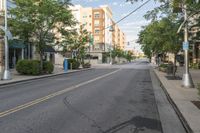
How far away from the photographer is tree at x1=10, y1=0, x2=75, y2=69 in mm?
32500

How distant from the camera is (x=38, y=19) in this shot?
108 feet

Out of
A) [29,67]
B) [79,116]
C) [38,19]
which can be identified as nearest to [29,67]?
[29,67]

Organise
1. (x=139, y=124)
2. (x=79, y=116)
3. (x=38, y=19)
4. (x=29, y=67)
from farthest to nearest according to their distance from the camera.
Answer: (x=38, y=19), (x=29, y=67), (x=79, y=116), (x=139, y=124)

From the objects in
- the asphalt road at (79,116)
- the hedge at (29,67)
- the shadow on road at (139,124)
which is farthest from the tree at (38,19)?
the shadow on road at (139,124)

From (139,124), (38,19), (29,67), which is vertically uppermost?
(38,19)

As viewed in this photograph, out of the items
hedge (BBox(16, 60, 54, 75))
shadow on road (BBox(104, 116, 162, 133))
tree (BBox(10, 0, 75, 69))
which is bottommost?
shadow on road (BBox(104, 116, 162, 133))

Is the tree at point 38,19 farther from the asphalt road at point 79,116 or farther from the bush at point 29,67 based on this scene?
the asphalt road at point 79,116

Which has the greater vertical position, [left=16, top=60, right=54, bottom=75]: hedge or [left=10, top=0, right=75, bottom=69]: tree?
[left=10, top=0, right=75, bottom=69]: tree

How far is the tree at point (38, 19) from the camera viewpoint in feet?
107

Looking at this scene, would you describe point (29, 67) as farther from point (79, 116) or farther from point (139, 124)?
point (139, 124)

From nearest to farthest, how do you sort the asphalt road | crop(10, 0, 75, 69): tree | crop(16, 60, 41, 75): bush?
1. the asphalt road
2. crop(16, 60, 41, 75): bush
3. crop(10, 0, 75, 69): tree

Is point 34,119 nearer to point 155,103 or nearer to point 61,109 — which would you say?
point 61,109

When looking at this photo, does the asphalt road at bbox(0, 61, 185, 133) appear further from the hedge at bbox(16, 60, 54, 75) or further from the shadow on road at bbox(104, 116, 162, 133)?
the hedge at bbox(16, 60, 54, 75)

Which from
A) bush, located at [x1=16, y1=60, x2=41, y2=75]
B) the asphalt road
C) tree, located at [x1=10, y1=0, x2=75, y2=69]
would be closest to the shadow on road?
the asphalt road
